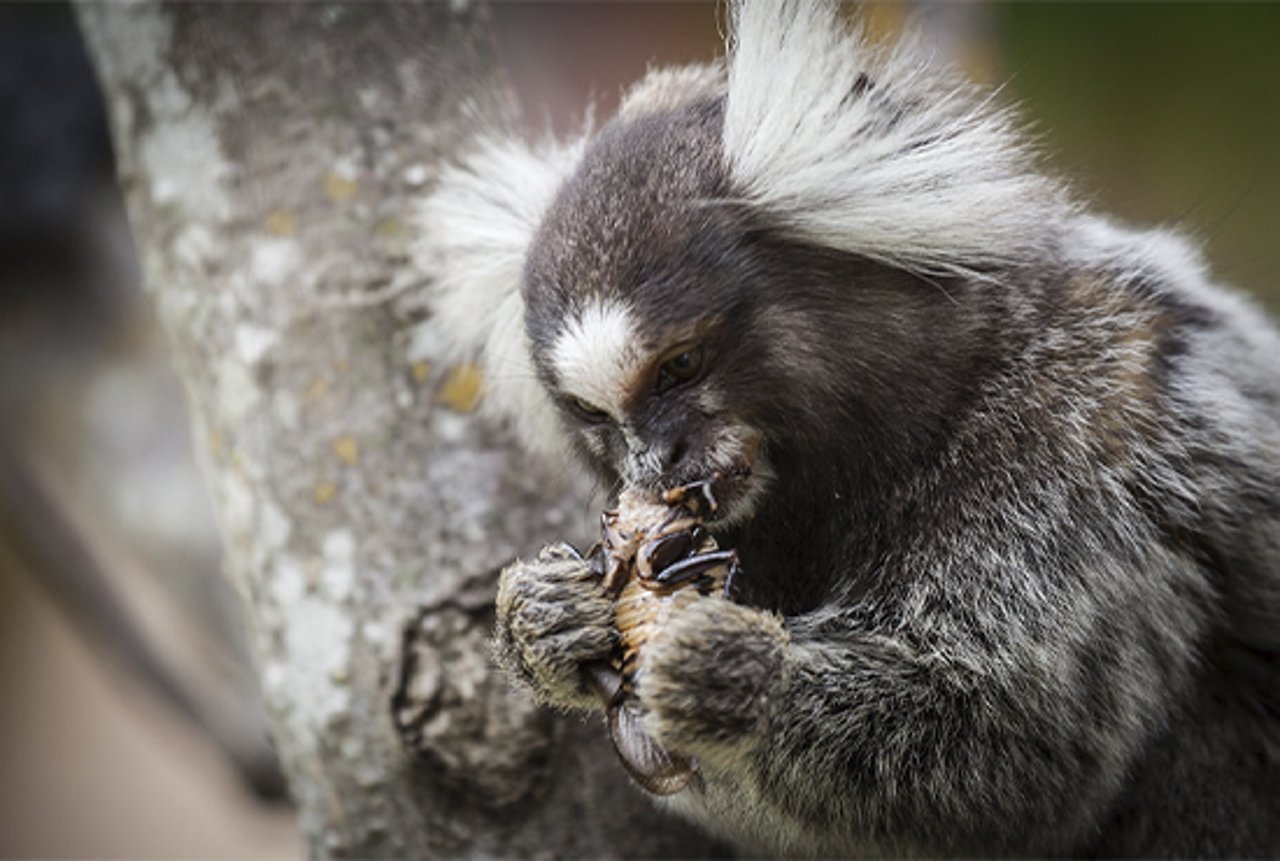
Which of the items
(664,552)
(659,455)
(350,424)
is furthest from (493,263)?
(664,552)

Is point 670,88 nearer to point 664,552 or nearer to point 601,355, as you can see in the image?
point 601,355

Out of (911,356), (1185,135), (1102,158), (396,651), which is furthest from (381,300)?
(1185,135)

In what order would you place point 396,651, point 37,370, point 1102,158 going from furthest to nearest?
point 1102,158, point 37,370, point 396,651

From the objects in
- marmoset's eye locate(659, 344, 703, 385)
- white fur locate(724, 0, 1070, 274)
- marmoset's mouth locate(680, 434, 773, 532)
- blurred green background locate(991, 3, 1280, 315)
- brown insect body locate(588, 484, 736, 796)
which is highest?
blurred green background locate(991, 3, 1280, 315)

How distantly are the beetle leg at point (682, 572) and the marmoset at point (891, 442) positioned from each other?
3.3 inches

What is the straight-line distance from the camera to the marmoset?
242 cm

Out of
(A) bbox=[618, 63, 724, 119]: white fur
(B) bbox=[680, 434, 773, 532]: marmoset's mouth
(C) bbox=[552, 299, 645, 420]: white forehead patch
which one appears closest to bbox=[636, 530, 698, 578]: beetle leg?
(B) bbox=[680, 434, 773, 532]: marmoset's mouth

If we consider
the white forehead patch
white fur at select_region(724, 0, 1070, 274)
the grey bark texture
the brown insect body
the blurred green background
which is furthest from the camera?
the blurred green background

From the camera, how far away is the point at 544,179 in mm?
2957

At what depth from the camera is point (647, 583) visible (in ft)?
7.61

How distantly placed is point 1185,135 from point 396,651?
6.96 metres

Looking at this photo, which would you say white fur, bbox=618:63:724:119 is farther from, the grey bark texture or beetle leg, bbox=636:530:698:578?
beetle leg, bbox=636:530:698:578

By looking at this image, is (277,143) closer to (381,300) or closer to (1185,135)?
(381,300)

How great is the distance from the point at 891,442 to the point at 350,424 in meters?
1.22
